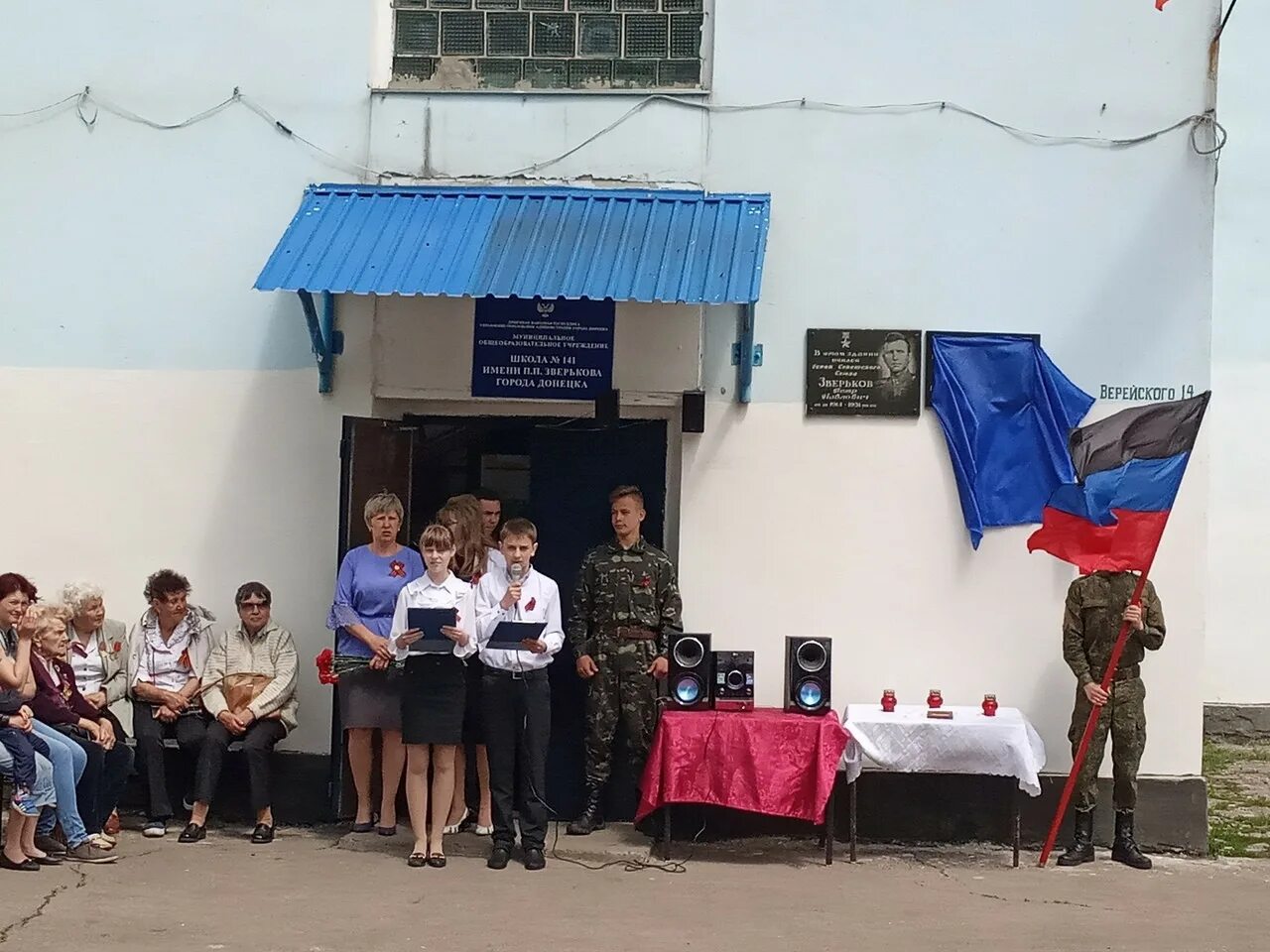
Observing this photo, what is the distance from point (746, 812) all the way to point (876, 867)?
0.83m

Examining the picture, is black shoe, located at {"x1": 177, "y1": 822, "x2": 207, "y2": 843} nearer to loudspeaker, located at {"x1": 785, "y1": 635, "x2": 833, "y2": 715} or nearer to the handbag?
the handbag

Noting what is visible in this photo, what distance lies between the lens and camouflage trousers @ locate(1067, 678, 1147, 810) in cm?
838

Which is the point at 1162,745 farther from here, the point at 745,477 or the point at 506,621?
the point at 506,621

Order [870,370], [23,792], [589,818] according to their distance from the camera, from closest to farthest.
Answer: [23,792], [589,818], [870,370]

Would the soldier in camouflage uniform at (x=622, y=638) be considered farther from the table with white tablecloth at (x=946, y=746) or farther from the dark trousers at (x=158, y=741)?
the dark trousers at (x=158, y=741)

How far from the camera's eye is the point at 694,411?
8.96 meters

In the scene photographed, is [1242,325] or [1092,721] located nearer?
[1092,721]

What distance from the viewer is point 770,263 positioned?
8.98 meters

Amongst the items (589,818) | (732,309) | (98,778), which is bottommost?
(589,818)

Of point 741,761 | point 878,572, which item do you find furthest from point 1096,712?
point 741,761

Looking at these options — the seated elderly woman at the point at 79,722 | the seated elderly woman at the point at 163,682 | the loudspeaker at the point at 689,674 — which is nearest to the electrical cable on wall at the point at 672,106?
the seated elderly woman at the point at 163,682

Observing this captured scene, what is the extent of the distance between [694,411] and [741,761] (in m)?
1.94

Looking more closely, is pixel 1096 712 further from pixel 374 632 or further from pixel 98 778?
pixel 98 778

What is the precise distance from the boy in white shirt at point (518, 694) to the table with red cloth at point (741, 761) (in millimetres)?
604
